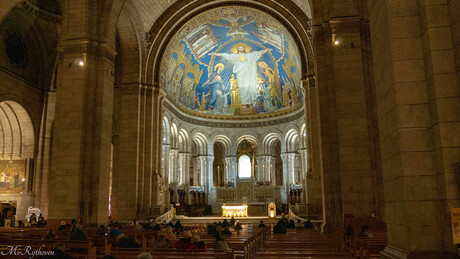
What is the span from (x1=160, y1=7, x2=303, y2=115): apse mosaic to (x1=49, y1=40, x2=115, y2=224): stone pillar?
965cm

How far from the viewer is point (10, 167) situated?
24547 mm

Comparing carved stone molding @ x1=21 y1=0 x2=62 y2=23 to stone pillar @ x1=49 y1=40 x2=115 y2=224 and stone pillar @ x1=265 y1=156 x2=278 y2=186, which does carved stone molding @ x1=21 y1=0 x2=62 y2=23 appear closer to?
stone pillar @ x1=49 y1=40 x2=115 y2=224

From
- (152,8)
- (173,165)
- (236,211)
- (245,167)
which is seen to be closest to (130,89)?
(152,8)

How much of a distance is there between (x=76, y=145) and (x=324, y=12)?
1177 centimetres

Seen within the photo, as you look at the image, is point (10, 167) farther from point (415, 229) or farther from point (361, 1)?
point (415, 229)

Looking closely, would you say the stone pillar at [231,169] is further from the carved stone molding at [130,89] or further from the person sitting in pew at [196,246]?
the person sitting in pew at [196,246]

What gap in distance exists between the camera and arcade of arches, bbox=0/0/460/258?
5340 millimetres

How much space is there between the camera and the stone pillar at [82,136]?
1580cm

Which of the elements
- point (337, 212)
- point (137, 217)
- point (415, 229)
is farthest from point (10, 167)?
point (415, 229)

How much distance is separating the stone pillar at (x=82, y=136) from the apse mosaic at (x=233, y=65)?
9.65 meters

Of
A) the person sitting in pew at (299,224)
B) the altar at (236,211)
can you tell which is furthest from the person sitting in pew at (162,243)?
the altar at (236,211)

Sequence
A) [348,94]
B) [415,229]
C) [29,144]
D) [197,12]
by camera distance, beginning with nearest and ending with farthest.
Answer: [415,229], [348,94], [29,144], [197,12]

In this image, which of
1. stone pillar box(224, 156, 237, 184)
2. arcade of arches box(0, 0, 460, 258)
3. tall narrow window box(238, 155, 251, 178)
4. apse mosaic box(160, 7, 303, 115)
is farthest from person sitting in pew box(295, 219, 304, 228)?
tall narrow window box(238, 155, 251, 178)

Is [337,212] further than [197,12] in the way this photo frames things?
No
